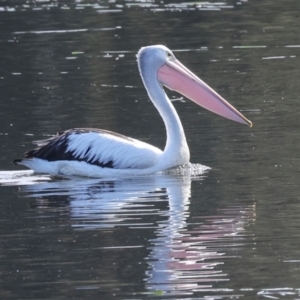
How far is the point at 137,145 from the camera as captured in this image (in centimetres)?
953

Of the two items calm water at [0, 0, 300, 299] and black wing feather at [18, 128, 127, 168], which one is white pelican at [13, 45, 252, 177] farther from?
calm water at [0, 0, 300, 299]

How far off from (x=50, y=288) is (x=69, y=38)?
1354 cm

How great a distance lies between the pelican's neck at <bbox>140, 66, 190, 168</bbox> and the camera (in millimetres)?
9531

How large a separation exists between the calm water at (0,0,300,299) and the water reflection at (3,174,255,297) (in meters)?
0.01

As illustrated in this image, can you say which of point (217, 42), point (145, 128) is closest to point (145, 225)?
point (145, 128)

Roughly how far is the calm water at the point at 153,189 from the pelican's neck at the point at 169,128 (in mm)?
167

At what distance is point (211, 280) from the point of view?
243 inches

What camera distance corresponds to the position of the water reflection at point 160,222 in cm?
625

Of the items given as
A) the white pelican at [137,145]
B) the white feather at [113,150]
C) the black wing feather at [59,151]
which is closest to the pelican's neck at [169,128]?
the white pelican at [137,145]

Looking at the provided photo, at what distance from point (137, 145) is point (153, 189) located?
724 mm

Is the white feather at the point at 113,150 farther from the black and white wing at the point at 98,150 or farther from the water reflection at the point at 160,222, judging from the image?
the water reflection at the point at 160,222

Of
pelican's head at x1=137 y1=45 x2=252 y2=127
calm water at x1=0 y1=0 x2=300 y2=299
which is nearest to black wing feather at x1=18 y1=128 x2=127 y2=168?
calm water at x1=0 y1=0 x2=300 y2=299

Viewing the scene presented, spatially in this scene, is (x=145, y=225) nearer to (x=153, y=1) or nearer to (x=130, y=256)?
(x=130, y=256)

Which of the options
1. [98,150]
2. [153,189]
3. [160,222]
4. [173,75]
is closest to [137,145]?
[98,150]
